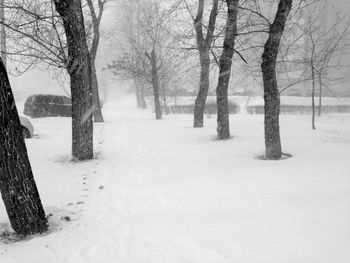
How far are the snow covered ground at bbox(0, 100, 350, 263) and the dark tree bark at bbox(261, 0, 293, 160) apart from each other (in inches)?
21.8

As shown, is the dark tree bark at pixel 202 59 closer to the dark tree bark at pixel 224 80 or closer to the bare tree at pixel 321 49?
the dark tree bark at pixel 224 80

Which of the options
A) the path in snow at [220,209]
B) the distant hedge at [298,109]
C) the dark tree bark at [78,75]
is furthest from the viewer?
the distant hedge at [298,109]

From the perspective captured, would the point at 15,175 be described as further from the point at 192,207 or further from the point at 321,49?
the point at 321,49

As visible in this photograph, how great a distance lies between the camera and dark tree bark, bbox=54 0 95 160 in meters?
7.70

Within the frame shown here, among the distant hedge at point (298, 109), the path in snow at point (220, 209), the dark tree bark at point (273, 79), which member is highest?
the dark tree bark at point (273, 79)

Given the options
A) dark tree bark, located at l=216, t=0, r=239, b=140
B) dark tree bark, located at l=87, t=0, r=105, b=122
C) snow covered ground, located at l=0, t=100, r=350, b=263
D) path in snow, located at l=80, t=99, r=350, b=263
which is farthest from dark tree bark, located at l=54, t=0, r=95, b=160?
dark tree bark, located at l=87, t=0, r=105, b=122

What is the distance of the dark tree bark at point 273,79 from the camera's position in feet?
24.7

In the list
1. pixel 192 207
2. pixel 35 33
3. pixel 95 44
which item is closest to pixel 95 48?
pixel 95 44

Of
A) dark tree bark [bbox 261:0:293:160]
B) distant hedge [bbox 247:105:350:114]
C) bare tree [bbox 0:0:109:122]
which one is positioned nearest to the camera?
bare tree [bbox 0:0:109:122]

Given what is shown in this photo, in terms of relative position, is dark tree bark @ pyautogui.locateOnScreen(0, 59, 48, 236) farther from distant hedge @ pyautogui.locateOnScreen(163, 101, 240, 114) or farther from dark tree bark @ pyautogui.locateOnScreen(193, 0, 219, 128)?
distant hedge @ pyautogui.locateOnScreen(163, 101, 240, 114)

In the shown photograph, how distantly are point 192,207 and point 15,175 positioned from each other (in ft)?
8.16

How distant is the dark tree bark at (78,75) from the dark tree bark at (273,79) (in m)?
4.14

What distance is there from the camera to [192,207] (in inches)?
207

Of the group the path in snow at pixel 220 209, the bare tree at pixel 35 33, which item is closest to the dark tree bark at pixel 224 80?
the path in snow at pixel 220 209
